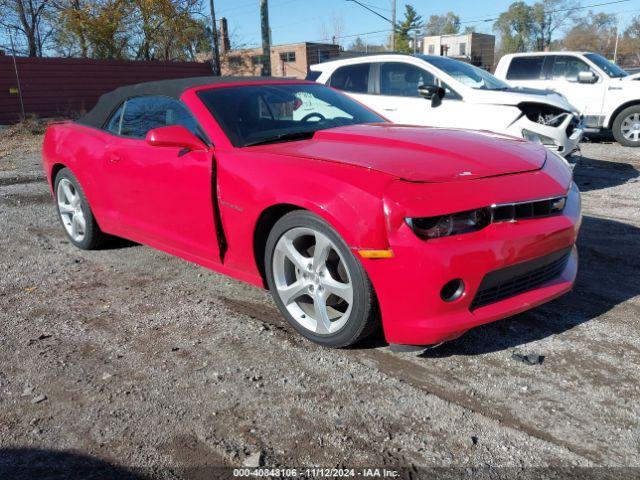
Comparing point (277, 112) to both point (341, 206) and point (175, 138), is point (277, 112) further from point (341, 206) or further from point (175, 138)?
point (341, 206)

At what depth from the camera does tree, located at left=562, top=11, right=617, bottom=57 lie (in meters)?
73.9

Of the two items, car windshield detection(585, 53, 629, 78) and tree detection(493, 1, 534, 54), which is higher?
tree detection(493, 1, 534, 54)

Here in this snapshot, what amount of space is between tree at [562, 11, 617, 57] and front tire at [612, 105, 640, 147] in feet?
234

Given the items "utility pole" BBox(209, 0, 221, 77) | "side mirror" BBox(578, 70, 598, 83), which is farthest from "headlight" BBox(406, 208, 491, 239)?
"utility pole" BBox(209, 0, 221, 77)

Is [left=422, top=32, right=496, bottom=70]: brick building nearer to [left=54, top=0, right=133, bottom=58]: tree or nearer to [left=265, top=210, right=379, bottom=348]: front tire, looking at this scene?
[left=54, top=0, right=133, bottom=58]: tree

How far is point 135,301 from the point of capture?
3.90 meters

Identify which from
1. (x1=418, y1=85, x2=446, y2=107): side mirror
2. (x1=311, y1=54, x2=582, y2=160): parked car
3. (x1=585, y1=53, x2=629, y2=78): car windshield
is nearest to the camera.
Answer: (x1=418, y1=85, x2=446, y2=107): side mirror

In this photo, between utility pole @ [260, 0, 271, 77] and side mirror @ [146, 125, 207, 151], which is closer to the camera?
side mirror @ [146, 125, 207, 151]

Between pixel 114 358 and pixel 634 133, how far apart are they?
36.6 ft

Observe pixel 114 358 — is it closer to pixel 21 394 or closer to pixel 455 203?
pixel 21 394

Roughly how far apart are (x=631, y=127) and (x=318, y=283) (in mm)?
10392

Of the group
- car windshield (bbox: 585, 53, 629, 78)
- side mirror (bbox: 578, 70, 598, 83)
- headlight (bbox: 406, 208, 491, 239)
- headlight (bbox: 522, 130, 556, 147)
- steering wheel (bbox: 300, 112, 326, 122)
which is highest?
car windshield (bbox: 585, 53, 629, 78)

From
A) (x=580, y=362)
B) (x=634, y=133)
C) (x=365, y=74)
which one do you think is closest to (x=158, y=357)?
(x=580, y=362)

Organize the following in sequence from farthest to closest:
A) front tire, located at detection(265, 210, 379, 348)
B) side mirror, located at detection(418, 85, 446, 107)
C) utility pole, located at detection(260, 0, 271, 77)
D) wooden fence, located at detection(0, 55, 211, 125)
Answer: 1. utility pole, located at detection(260, 0, 271, 77)
2. wooden fence, located at detection(0, 55, 211, 125)
3. side mirror, located at detection(418, 85, 446, 107)
4. front tire, located at detection(265, 210, 379, 348)
